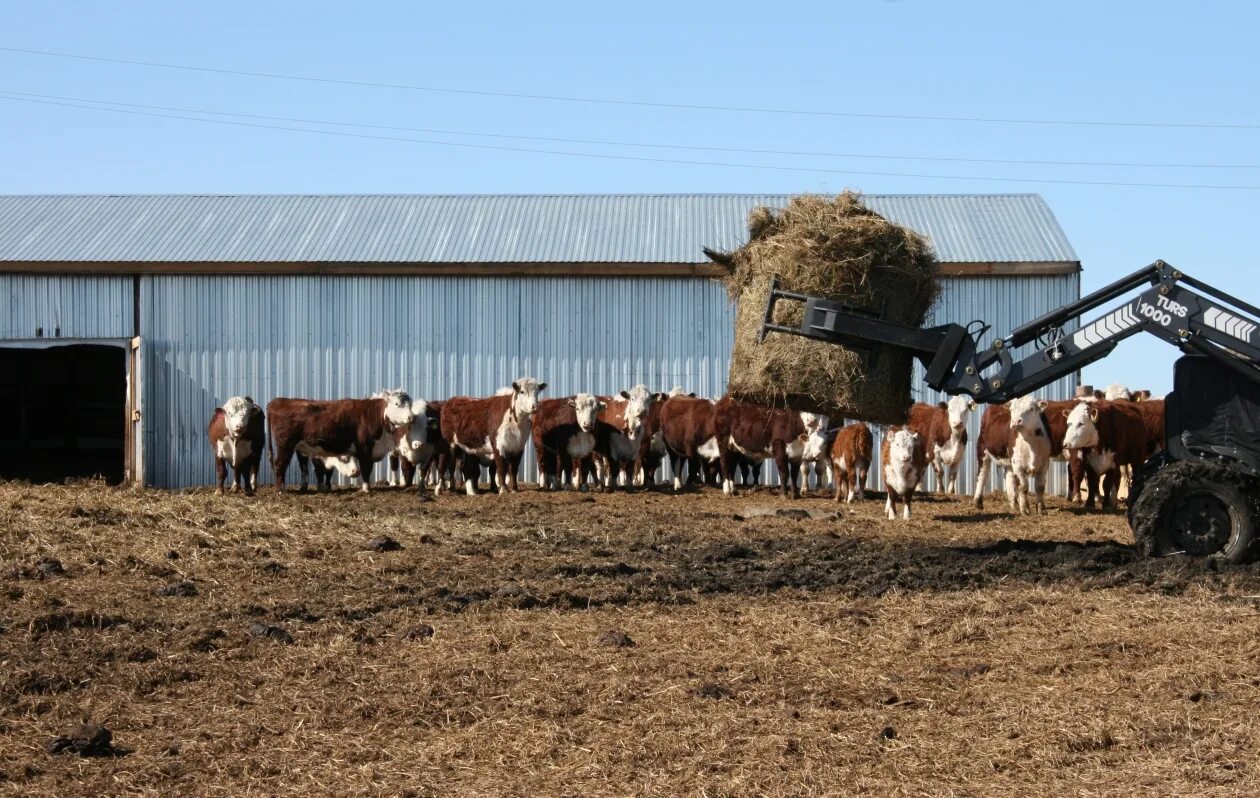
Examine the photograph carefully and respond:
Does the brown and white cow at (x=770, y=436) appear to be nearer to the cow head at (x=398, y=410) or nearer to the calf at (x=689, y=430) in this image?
the calf at (x=689, y=430)

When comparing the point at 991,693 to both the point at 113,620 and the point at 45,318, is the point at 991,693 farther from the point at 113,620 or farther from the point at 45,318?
the point at 45,318

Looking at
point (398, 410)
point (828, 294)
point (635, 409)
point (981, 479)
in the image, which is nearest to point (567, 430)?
point (635, 409)

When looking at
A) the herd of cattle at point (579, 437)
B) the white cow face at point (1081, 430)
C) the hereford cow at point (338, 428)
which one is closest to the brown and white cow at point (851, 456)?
the herd of cattle at point (579, 437)

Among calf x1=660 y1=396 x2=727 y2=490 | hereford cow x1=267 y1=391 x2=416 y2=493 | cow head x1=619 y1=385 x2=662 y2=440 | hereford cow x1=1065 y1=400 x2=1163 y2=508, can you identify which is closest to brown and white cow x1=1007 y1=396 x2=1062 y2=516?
hereford cow x1=1065 y1=400 x2=1163 y2=508

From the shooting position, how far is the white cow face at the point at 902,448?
19.0 meters

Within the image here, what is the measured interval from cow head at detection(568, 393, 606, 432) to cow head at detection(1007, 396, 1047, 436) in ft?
23.2

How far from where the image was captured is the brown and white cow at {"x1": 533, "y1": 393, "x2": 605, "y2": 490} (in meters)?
24.7

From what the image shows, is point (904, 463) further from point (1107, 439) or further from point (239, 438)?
point (239, 438)

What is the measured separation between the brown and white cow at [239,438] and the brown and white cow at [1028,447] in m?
12.0

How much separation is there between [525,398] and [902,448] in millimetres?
7465

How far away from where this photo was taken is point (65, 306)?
1129 inches

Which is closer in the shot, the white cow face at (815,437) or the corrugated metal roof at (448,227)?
the white cow face at (815,437)

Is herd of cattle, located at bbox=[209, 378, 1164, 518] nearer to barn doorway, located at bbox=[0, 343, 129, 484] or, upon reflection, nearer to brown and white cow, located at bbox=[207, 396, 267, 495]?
brown and white cow, located at bbox=[207, 396, 267, 495]

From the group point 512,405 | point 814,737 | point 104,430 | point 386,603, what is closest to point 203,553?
point 386,603
